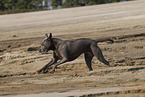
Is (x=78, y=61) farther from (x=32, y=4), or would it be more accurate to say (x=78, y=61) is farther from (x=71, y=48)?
(x=32, y=4)

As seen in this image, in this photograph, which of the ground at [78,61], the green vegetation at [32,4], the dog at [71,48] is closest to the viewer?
the ground at [78,61]

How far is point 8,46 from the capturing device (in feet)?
44.0

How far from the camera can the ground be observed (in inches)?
238

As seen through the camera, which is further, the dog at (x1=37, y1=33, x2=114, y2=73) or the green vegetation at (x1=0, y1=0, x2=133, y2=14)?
the green vegetation at (x1=0, y1=0, x2=133, y2=14)

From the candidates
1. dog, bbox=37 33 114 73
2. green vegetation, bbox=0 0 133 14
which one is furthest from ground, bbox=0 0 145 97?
green vegetation, bbox=0 0 133 14

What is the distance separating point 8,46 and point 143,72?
797 cm

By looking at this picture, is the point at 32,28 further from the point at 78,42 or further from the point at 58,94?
the point at 58,94

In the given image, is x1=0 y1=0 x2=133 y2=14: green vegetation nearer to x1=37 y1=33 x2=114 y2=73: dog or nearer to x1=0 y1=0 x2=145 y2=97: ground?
x1=0 y1=0 x2=145 y2=97: ground

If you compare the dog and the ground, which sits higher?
the dog

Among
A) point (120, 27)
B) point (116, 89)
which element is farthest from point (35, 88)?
point (120, 27)

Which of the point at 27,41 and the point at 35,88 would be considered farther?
the point at 27,41

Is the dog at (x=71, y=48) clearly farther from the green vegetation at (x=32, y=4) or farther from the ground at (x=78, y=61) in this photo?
the green vegetation at (x=32, y=4)

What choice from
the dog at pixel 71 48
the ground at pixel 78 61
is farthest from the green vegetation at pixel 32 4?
the dog at pixel 71 48

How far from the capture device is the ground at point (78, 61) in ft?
19.8
